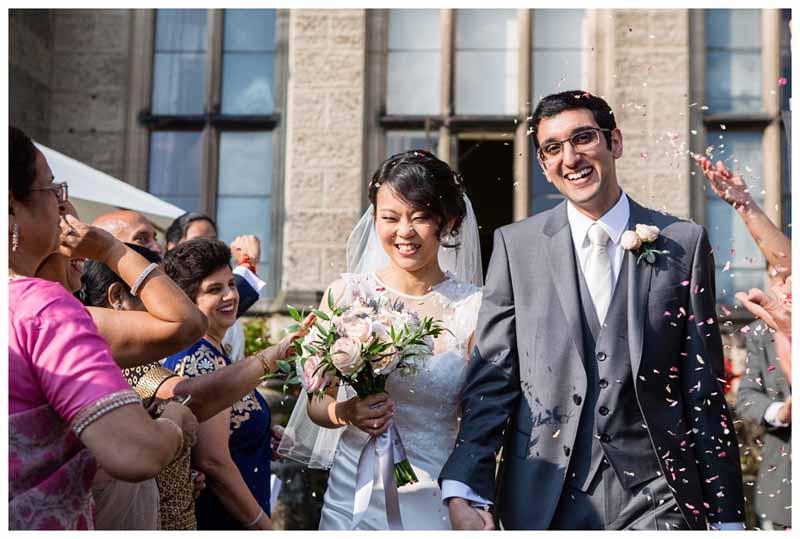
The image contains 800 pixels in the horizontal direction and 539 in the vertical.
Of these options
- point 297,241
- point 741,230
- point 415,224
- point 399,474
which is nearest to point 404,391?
point 399,474

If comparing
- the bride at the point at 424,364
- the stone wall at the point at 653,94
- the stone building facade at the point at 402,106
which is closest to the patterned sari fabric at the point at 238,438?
the bride at the point at 424,364

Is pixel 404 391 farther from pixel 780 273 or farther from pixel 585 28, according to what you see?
pixel 585 28

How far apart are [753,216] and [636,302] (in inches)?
18.1

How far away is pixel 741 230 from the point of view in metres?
9.23

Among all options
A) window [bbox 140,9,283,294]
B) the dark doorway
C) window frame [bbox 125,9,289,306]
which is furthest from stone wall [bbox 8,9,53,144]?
the dark doorway

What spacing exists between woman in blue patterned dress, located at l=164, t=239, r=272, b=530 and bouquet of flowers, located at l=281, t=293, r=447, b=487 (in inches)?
25.5

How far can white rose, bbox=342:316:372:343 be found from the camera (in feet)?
11.3

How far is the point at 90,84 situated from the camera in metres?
9.81

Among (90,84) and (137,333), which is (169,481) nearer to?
(137,333)

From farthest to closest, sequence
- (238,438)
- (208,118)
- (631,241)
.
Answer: (208,118) → (238,438) → (631,241)

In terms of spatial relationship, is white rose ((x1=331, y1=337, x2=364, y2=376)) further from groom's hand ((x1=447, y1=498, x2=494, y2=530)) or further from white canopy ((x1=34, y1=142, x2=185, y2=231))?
white canopy ((x1=34, y1=142, x2=185, y2=231))

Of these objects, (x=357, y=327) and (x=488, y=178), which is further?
(x=488, y=178)

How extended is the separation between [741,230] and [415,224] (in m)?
6.07

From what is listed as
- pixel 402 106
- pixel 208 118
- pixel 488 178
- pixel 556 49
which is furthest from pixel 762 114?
pixel 208 118
